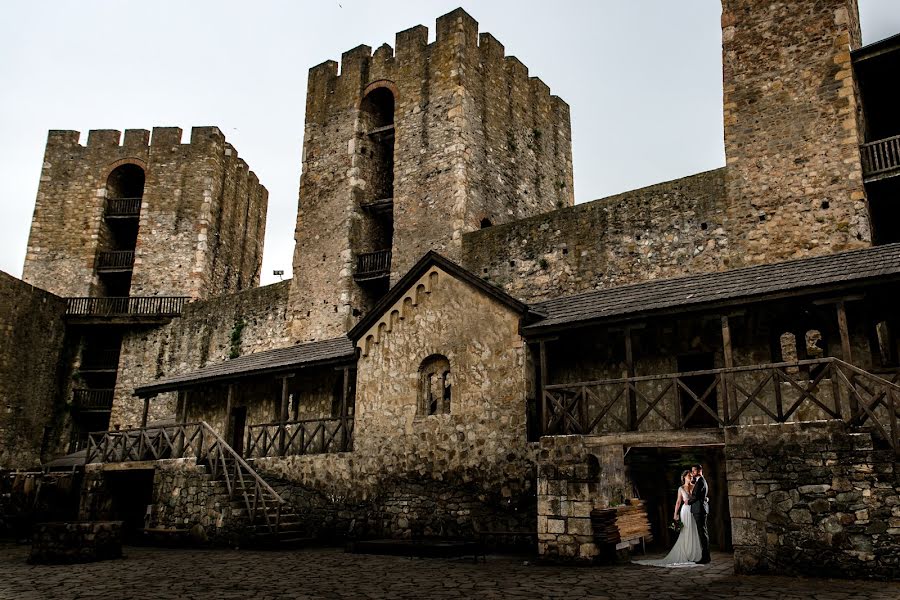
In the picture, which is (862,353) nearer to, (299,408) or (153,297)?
(299,408)

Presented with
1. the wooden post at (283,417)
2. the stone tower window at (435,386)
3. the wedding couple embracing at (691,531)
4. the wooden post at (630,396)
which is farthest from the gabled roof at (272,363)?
the wedding couple embracing at (691,531)

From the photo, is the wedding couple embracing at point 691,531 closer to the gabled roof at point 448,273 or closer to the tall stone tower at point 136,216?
the gabled roof at point 448,273

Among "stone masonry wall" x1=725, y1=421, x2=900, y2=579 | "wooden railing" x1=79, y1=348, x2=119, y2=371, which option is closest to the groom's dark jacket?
"stone masonry wall" x1=725, y1=421, x2=900, y2=579

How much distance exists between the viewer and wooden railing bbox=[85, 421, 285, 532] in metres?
14.7

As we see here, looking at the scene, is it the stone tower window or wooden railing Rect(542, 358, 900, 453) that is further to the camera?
the stone tower window

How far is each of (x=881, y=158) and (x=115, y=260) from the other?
27.4 meters

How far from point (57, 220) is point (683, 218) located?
84.1 ft

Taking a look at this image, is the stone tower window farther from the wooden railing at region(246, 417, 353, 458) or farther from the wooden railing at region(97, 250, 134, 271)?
the wooden railing at region(97, 250, 134, 271)

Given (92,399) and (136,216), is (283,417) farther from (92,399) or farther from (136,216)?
(136,216)

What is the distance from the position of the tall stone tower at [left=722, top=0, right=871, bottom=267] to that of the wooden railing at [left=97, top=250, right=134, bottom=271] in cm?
2389

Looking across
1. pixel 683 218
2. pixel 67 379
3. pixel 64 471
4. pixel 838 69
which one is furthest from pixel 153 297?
pixel 838 69

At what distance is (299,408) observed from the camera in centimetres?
1817

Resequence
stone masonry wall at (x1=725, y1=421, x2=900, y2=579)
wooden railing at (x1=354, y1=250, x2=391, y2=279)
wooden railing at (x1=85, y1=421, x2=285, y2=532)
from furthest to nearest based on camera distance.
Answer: wooden railing at (x1=354, y1=250, x2=391, y2=279), wooden railing at (x1=85, y1=421, x2=285, y2=532), stone masonry wall at (x1=725, y1=421, x2=900, y2=579)

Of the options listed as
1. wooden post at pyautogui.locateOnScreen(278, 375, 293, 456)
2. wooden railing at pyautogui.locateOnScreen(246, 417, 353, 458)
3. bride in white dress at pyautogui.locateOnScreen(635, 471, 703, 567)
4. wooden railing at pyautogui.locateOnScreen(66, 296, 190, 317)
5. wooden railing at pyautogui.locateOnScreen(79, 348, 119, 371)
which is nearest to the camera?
bride in white dress at pyautogui.locateOnScreen(635, 471, 703, 567)
